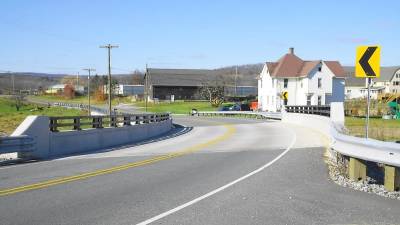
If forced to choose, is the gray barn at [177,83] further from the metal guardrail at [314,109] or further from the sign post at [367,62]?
the sign post at [367,62]

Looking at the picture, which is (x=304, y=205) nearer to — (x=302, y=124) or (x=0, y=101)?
(x=302, y=124)

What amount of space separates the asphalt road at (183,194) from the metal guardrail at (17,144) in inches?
39.0

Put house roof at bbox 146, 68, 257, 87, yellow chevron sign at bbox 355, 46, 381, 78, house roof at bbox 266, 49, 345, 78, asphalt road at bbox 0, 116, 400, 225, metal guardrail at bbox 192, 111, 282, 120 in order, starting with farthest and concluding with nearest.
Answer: house roof at bbox 146, 68, 257, 87 → house roof at bbox 266, 49, 345, 78 → metal guardrail at bbox 192, 111, 282, 120 → yellow chevron sign at bbox 355, 46, 381, 78 → asphalt road at bbox 0, 116, 400, 225

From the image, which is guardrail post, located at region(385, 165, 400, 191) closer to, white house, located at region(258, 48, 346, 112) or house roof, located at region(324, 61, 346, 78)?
white house, located at region(258, 48, 346, 112)

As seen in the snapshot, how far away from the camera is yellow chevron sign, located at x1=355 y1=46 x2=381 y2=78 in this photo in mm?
12969

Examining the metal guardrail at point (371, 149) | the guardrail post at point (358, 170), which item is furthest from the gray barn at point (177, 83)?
the guardrail post at point (358, 170)

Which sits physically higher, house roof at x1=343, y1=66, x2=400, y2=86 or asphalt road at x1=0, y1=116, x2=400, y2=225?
house roof at x1=343, y1=66, x2=400, y2=86

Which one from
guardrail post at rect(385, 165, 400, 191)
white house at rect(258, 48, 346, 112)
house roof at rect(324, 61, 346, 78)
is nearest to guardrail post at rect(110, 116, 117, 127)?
guardrail post at rect(385, 165, 400, 191)

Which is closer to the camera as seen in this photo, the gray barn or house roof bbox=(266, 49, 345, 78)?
house roof bbox=(266, 49, 345, 78)

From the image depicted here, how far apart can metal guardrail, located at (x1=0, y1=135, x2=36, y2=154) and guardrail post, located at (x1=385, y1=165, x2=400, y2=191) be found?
35.8ft

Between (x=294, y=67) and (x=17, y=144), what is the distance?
217ft

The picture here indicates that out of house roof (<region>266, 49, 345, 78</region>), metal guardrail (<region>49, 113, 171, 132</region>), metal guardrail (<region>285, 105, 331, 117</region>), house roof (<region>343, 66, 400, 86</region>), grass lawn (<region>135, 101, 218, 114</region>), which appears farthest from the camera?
house roof (<region>343, 66, 400, 86</region>)

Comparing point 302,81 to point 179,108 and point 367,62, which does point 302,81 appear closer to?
point 179,108

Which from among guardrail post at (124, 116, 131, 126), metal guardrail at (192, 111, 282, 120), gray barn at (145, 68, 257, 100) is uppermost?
gray barn at (145, 68, 257, 100)
